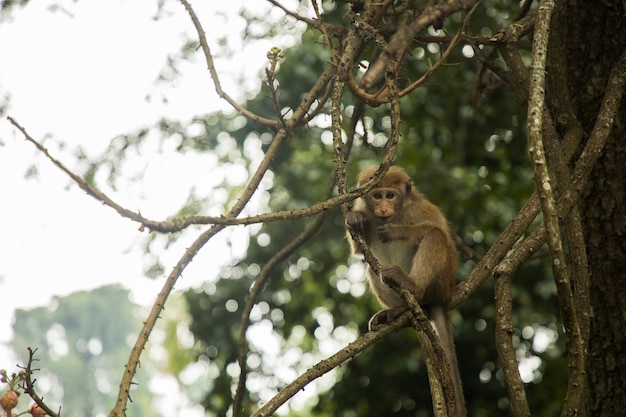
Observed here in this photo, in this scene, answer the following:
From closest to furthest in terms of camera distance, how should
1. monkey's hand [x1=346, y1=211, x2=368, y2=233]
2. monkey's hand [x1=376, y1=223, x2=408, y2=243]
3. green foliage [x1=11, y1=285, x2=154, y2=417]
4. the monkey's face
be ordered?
monkey's hand [x1=346, y1=211, x2=368, y2=233] < monkey's hand [x1=376, y1=223, x2=408, y2=243] < the monkey's face < green foliage [x1=11, y1=285, x2=154, y2=417]

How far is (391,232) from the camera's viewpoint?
5707 mm

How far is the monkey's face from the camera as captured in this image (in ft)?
19.1

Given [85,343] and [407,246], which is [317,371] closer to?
[407,246]

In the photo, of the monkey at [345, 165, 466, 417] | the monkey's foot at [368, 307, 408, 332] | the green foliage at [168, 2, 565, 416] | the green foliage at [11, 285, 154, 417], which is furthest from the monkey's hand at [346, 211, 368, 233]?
the green foliage at [11, 285, 154, 417]

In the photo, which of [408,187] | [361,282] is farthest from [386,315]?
[361,282]

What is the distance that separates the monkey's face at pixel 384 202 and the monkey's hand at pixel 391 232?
84 millimetres

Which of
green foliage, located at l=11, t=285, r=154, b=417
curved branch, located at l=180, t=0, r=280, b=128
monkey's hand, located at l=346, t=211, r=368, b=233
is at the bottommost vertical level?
monkey's hand, located at l=346, t=211, r=368, b=233

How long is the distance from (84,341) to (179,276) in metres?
39.0

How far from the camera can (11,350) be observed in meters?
24.6

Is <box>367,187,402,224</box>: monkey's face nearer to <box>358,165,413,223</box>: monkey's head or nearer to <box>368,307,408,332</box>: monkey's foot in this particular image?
<box>358,165,413,223</box>: monkey's head

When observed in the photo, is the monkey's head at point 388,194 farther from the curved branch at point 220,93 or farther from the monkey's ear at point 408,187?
the curved branch at point 220,93

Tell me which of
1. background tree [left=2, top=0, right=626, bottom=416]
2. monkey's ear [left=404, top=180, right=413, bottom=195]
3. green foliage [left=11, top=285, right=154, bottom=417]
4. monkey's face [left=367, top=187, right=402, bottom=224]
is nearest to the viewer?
monkey's face [left=367, top=187, right=402, bottom=224]

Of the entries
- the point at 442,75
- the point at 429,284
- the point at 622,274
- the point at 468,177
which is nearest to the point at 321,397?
the point at 468,177

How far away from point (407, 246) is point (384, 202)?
442 millimetres
